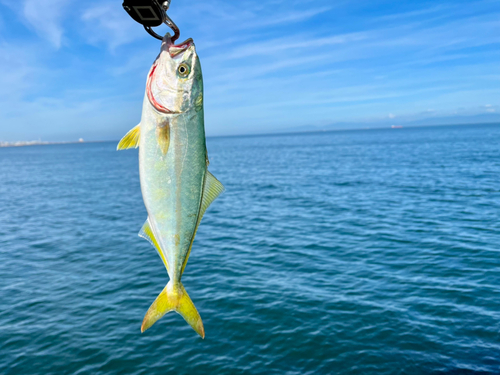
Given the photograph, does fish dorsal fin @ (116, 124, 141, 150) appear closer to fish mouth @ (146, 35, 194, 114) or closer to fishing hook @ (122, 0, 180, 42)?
fish mouth @ (146, 35, 194, 114)

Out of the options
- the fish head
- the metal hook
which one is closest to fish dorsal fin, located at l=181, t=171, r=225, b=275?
the fish head

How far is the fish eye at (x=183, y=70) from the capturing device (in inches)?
148

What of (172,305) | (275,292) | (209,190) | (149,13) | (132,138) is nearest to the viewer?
(149,13)

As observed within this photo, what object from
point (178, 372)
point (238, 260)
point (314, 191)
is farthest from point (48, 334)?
point (314, 191)

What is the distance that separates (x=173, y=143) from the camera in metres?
3.81

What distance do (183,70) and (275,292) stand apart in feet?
50.8

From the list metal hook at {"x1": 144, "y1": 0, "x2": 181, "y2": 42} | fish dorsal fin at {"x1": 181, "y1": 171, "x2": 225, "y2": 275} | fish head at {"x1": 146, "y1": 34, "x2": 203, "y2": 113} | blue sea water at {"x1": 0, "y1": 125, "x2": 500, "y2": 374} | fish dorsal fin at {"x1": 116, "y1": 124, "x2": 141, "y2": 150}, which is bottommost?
blue sea water at {"x1": 0, "y1": 125, "x2": 500, "y2": 374}

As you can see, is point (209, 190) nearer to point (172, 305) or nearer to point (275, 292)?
point (172, 305)

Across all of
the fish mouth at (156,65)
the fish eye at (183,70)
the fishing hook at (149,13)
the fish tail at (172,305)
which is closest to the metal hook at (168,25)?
the fishing hook at (149,13)

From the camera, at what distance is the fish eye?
3.76m

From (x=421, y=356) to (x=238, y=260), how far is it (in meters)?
11.2

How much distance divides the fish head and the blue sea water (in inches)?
446

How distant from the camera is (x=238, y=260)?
2245 cm

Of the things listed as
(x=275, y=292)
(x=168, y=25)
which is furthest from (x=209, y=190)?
(x=275, y=292)
